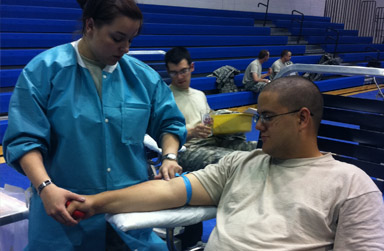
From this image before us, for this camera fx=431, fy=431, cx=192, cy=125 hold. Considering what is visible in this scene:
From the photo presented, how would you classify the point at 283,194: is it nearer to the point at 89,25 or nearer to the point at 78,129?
the point at 78,129

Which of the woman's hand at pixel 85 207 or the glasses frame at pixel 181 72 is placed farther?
the glasses frame at pixel 181 72

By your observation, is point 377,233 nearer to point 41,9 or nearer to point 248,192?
point 248,192

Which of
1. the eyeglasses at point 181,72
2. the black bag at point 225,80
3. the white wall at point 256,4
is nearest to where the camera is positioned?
the eyeglasses at point 181,72

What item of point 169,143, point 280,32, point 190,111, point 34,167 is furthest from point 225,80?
point 34,167

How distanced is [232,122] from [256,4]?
988cm

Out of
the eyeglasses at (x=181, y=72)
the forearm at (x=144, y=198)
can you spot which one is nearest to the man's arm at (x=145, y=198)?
the forearm at (x=144, y=198)

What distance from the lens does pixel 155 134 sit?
5.02ft

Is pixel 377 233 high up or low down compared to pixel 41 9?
down

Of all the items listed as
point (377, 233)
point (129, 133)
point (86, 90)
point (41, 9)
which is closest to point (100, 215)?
point (129, 133)

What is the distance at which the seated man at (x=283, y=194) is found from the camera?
48.0 inches

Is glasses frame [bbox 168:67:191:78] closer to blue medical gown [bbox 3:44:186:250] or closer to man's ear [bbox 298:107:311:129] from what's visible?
blue medical gown [bbox 3:44:186:250]

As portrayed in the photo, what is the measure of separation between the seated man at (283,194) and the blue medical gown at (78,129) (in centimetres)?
8

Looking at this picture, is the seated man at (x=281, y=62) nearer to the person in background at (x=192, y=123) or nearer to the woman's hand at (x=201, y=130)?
the person in background at (x=192, y=123)

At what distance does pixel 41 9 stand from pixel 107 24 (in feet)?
20.5
